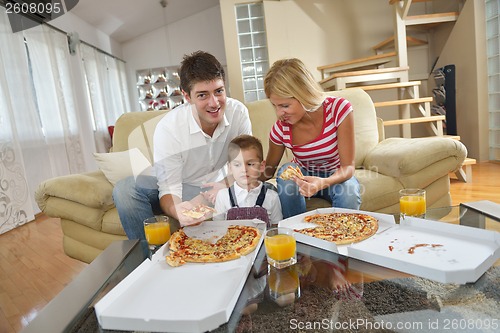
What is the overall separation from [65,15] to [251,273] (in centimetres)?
516

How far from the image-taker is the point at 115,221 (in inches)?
70.2

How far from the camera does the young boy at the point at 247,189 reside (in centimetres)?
158

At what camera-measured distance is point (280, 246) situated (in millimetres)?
917

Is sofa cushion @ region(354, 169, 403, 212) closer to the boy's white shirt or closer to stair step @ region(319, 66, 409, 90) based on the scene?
the boy's white shirt

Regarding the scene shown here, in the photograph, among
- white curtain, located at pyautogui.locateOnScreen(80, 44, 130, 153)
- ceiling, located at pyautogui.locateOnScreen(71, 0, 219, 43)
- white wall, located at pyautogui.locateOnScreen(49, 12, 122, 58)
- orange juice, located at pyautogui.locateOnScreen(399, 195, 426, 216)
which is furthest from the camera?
white curtain, located at pyautogui.locateOnScreen(80, 44, 130, 153)

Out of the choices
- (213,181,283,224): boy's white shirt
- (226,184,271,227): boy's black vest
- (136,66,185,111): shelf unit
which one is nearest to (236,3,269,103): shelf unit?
(136,66,185,111): shelf unit

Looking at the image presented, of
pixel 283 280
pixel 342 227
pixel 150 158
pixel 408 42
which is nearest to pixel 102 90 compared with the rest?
pixel 150 158

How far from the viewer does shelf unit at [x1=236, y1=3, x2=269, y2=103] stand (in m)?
4.86

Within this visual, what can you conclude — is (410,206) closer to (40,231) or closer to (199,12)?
(40,231)

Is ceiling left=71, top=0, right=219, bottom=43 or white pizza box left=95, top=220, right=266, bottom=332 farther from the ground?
ceiling left=71, top=0, right=219, bottom=43

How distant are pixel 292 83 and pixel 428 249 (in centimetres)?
83

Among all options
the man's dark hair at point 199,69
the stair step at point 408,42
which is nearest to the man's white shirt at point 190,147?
the man's dark hair at point 199,69

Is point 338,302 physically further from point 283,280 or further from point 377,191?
point 377,191

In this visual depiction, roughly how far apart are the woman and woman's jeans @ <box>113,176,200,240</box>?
478 mm
